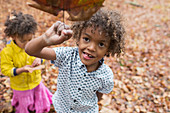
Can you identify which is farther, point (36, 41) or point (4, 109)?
point (4, 109)

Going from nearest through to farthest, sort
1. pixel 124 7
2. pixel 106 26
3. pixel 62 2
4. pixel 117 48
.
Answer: pixel 62 2
pixel 106 26
pixel 117 48
pixel 124 7

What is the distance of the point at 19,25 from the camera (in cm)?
175

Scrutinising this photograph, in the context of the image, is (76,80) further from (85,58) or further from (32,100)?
(32,100)

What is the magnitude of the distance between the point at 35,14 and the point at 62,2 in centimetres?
500

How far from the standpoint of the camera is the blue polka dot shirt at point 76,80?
156 cm

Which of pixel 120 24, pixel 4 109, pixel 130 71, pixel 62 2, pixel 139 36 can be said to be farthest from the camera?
pixel 139 36

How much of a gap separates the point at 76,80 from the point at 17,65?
2.76ft

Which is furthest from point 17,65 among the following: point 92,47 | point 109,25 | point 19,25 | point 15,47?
point 109,25

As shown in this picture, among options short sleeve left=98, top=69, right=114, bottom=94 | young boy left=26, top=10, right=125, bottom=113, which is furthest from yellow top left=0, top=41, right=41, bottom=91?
short sleeve left=98, top=69, right=114, bottom=94

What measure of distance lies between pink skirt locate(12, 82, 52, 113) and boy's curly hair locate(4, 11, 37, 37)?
862 millimetres

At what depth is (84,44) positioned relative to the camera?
1.36 meters

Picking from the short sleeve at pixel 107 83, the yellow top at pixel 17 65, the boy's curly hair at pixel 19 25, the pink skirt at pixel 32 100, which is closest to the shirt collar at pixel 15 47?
the yellow top at pixel 17 65

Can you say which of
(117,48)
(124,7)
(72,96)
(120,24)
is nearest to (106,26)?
(120,24)

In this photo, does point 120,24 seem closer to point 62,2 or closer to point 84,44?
point 84,44
